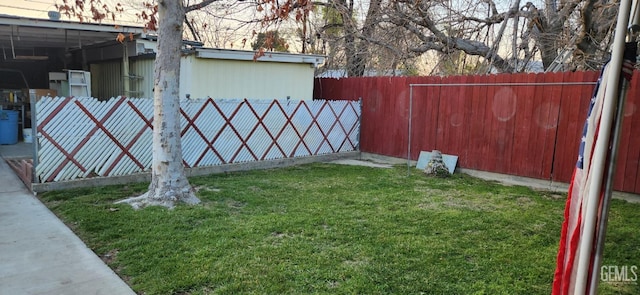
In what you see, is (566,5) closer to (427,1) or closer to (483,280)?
(427,1)

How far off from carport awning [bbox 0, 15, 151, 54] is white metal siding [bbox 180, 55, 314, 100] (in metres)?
1.33

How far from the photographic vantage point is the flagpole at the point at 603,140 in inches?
66.0

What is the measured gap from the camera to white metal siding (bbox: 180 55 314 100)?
7895 millimetres

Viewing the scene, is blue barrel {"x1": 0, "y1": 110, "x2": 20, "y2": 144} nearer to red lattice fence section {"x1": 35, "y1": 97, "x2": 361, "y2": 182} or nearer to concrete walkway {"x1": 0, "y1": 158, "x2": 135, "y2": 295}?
red lattice fence section {"x1": 35, "y1": 97, "x2": 361, "y2": 182}

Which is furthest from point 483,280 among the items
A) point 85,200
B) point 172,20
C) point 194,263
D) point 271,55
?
point 271,55

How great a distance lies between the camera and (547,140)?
6617 mm

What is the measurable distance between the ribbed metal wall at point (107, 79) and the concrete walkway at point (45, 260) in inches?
247

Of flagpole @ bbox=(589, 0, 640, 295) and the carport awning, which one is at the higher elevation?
the carport awning

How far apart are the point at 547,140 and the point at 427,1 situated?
405 centimetres

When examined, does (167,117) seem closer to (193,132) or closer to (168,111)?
(168,111)

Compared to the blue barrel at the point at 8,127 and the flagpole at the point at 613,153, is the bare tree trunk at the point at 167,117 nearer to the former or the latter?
the flagpole at the point at 613,153

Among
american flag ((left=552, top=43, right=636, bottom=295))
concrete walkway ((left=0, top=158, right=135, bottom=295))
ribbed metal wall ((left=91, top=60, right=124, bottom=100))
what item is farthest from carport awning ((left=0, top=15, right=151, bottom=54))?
american flag ((left=552, top=43, right=636, bottom=295))

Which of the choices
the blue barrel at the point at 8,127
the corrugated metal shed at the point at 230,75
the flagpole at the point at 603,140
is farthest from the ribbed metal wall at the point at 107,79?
the flagpole at the point at 603,140

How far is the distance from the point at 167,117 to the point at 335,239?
8.19 ft
